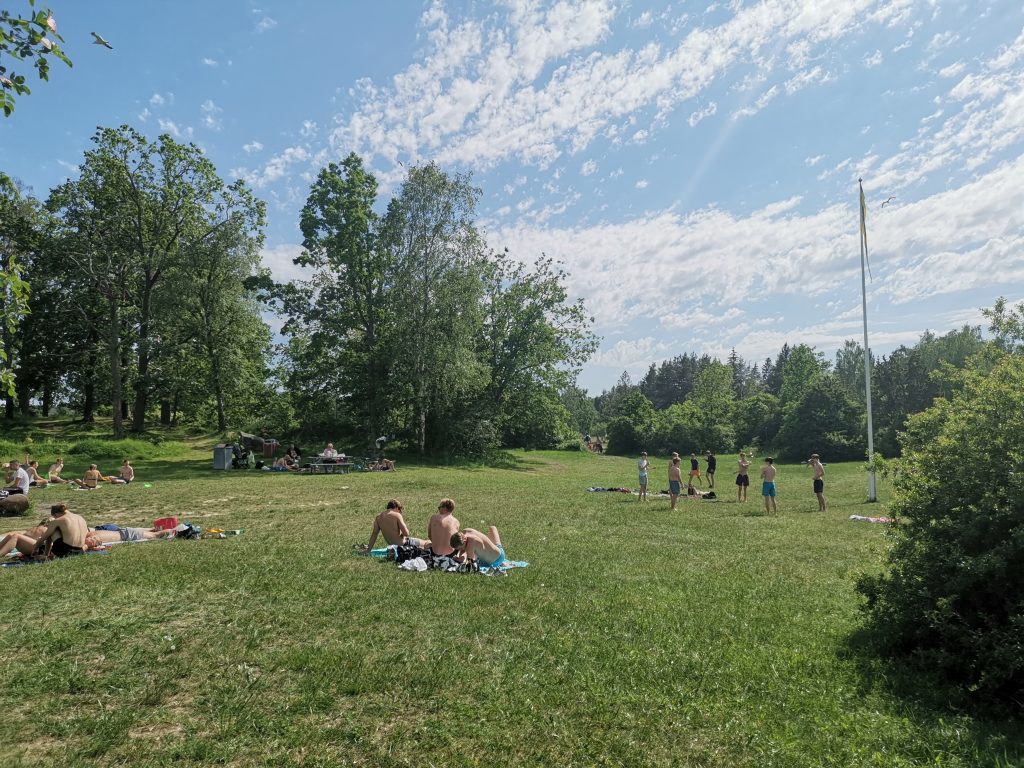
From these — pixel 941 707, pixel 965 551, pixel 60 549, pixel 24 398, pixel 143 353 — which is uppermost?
pixel 143 353

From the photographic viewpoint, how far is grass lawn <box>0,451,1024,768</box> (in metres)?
4.37

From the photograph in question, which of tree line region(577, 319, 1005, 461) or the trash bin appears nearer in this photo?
the trash bin

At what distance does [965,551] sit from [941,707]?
1.52 meters

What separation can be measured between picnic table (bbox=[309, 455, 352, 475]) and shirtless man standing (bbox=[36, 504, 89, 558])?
718 inches

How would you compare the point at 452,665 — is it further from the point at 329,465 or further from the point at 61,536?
the point at 329,465

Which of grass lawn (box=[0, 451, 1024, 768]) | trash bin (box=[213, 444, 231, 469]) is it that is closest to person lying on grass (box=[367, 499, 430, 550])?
grass lawn (box=[0, 451, 1024, 768])

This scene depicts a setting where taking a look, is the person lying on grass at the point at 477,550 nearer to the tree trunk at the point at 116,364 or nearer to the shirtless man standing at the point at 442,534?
the shirtless man standing at the point at 442,534

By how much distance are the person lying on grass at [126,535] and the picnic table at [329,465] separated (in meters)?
16.2

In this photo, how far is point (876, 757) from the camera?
4.29m

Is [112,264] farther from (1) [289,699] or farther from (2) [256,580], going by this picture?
(1) [289,699]

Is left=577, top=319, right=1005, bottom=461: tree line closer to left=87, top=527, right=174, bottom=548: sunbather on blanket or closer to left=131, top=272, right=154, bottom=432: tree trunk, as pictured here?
left=131, top=272, right=154, bottom=432: tree trunk

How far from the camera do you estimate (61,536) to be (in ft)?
33.7

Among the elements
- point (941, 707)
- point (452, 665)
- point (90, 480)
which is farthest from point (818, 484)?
point (90, 480)

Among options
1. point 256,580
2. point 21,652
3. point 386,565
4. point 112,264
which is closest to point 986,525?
point 386,565
